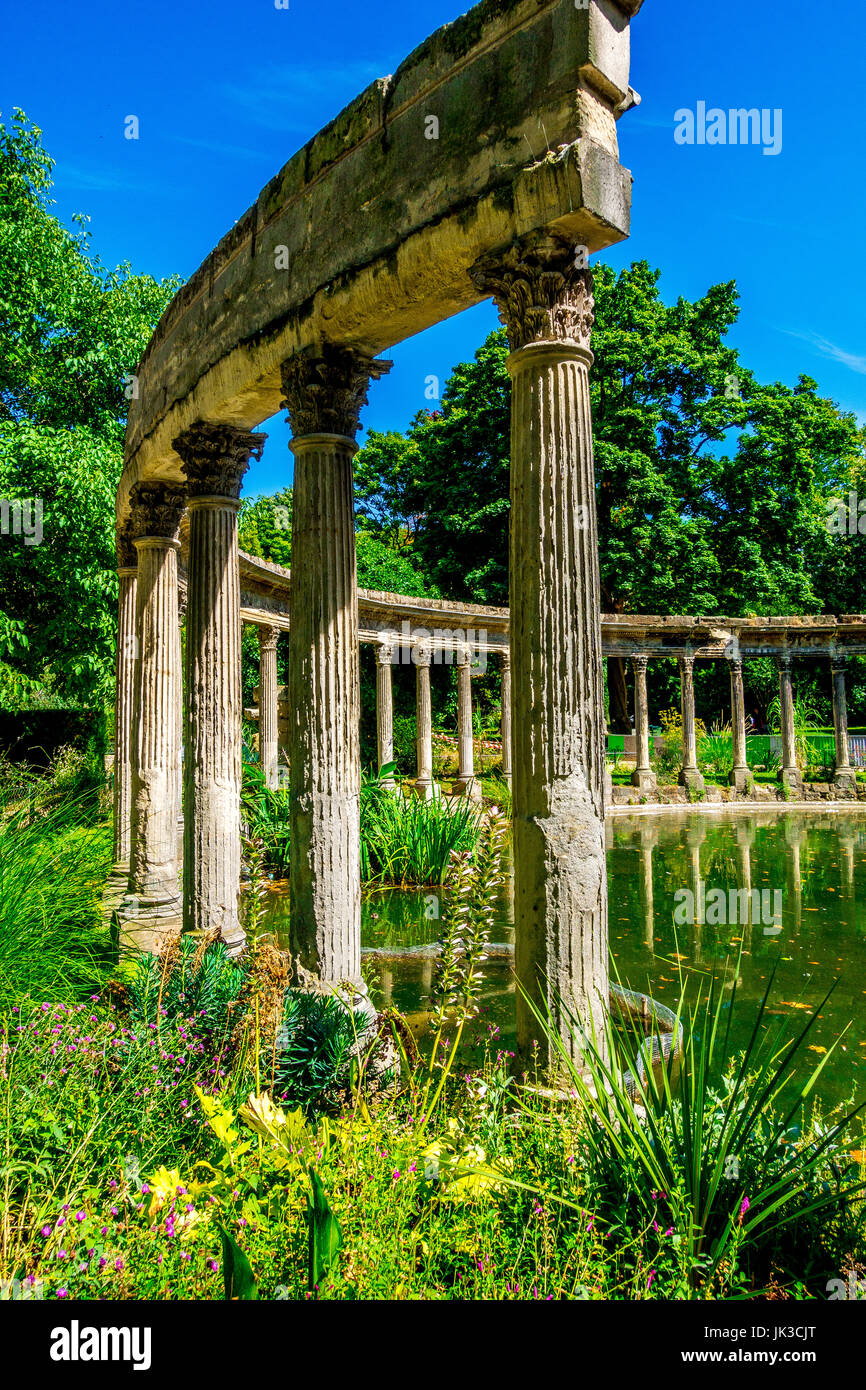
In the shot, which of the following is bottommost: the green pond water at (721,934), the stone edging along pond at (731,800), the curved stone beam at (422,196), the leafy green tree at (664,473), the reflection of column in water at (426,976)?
the green pond water at (721,934)

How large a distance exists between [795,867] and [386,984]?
10.7m

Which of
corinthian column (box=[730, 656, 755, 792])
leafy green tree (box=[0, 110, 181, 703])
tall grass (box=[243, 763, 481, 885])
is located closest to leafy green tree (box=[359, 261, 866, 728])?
corinthian column (box=[730, 656, 755, 792])

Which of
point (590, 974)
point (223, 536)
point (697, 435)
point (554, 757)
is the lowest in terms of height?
point (590, 974)

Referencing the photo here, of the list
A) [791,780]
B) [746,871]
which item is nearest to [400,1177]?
[746,871]

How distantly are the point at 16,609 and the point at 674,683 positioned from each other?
103 ft

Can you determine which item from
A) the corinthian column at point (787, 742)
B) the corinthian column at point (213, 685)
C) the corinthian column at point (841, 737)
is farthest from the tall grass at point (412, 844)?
the corinthian column at point (841, 737)

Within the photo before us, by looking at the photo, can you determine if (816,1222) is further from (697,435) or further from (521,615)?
(697,435)

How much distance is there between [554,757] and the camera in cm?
516

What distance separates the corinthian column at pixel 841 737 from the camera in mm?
30406

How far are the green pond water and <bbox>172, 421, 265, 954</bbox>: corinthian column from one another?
6.22ft

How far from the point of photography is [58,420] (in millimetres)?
20625

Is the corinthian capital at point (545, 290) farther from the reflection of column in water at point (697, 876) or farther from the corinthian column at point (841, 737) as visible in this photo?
the corinthian column at point (841, 737)

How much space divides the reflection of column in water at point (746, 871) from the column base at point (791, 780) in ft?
22.3
